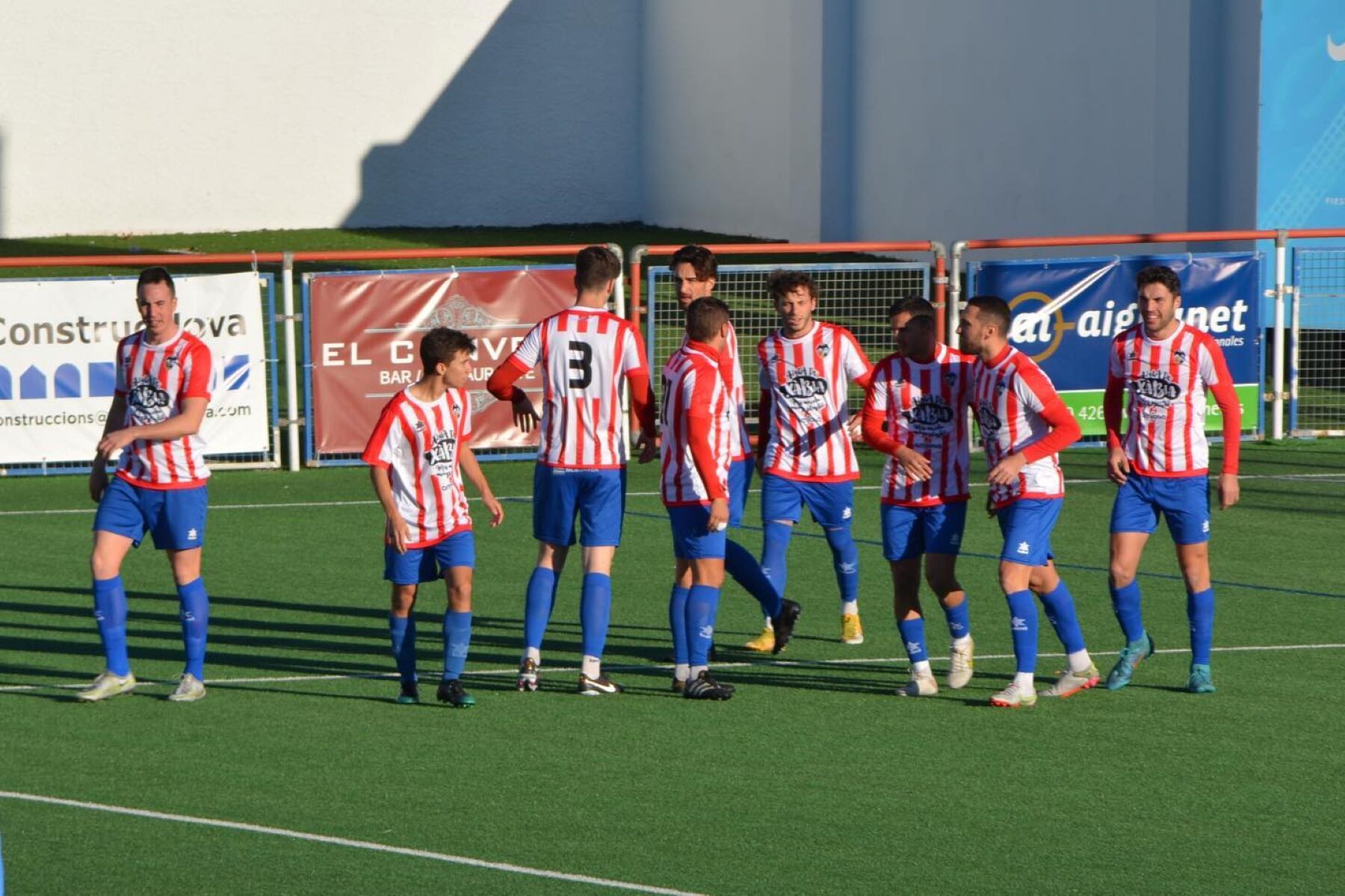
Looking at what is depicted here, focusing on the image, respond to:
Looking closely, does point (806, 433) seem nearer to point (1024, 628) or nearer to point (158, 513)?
point (1024, 628)

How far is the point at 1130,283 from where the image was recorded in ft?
54.1

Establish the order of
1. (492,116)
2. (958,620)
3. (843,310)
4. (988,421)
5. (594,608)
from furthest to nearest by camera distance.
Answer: (492,116) → (843,310) → (958,620) → (594,608) → (988,421)

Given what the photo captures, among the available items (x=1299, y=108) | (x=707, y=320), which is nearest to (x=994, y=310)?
(x=707, y=320)

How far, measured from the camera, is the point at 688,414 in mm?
8680

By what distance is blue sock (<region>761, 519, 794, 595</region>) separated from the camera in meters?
9.86

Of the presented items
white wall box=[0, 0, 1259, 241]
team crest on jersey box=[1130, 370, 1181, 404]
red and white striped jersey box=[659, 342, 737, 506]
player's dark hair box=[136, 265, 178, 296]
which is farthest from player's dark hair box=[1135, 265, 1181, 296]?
white wall box=[0, 0, 1259, 241]

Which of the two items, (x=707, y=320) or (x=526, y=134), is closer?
(x=707, y=320)

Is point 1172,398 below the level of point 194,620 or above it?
above

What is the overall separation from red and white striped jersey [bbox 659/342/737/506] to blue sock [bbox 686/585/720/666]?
41cm

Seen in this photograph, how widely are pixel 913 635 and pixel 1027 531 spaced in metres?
0.74

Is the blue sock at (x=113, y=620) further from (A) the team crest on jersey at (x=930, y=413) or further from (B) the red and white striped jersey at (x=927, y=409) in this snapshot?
(A) the team crest on jersey at (x=930, y=413)

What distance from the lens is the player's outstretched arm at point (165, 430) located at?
8.41 metres

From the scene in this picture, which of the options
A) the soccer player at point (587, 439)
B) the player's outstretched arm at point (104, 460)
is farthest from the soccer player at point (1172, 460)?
the player's outstretched arm at point (104, 460)

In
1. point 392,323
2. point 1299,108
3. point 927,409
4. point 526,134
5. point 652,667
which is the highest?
point 526,134
